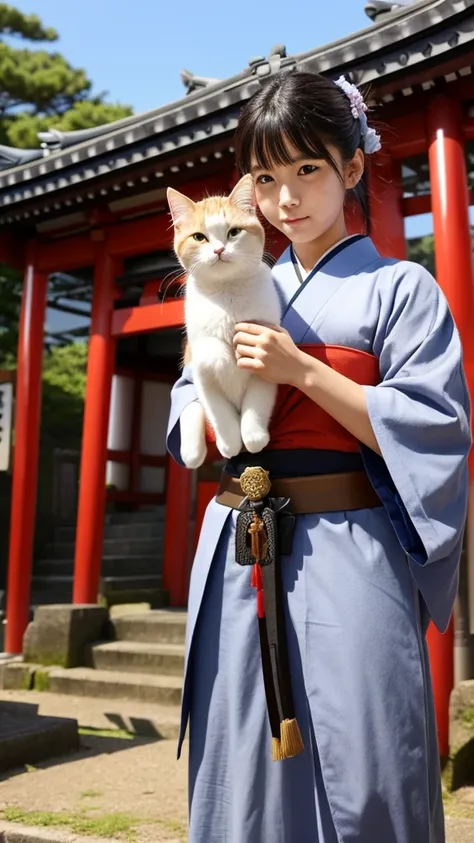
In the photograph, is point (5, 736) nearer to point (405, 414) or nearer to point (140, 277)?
point (405, 414)

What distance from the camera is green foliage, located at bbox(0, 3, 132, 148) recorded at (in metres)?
15.2

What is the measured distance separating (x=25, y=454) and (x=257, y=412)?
7.18 meters

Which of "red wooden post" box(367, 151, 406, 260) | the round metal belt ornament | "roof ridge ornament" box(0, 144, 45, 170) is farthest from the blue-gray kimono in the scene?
"roof ridge ornament" box(0, 144, 45, 170)

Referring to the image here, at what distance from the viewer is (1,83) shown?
16.5 metres

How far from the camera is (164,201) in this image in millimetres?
7523

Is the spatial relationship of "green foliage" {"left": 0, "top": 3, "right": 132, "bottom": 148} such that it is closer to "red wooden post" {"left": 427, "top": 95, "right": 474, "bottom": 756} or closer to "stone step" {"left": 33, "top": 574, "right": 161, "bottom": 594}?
"stone step" {"left": 33, "top": 574, "right": 161, "bottom": 594}

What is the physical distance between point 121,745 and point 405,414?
15.3 feet

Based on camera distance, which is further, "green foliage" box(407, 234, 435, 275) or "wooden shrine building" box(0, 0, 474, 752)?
"green foliage" box(407, 234, 435, 275)

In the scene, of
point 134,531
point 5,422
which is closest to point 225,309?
point 5,422

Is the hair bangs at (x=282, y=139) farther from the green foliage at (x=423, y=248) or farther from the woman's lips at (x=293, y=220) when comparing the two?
the green foliage at (x=423, y=248)

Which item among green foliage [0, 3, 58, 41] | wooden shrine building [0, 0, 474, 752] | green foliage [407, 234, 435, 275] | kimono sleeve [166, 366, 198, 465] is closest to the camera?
kimono sleeve [166, 366, 198, 465]

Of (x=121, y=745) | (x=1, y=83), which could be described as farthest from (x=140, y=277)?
(x=1, y=83)

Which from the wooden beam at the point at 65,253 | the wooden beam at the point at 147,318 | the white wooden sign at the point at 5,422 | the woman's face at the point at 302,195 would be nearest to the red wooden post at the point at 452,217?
the wooden beam at the point at 147,318

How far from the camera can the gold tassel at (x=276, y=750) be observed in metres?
1.56
